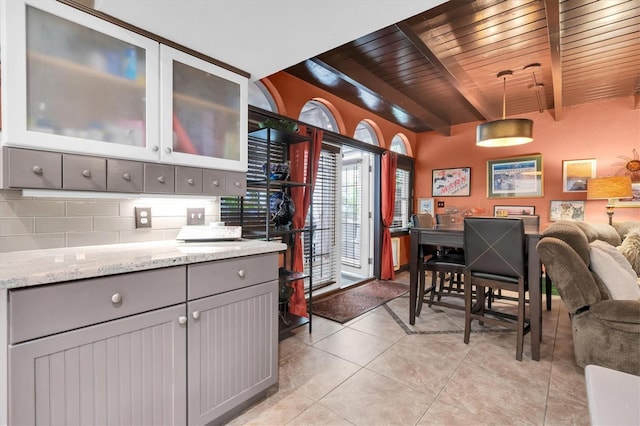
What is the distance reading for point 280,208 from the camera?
8.93ft

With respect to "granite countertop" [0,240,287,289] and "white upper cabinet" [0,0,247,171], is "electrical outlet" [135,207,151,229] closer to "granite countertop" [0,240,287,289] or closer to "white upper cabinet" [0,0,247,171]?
"granite countertop" [0,240,287,289]

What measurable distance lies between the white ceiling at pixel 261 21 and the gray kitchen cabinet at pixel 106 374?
4.76ft

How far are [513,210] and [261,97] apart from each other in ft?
14.2

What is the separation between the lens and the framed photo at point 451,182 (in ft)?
17.1

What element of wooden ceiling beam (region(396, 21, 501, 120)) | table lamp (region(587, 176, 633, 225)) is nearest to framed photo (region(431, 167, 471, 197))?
wooden ceiling beam (region(396, 21, 501, 120))

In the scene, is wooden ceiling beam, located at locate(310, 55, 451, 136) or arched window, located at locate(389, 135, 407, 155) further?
arched window, located at locate(389, 135, 407, 155)

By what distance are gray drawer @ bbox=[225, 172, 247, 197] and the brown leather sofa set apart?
2.22 m

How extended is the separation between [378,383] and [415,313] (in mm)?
1267

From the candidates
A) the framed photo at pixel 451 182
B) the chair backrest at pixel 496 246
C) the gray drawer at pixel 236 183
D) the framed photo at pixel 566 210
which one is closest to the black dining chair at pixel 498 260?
the chair backrest at pixel 496 246

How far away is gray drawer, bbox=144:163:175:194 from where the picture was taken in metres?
1.63

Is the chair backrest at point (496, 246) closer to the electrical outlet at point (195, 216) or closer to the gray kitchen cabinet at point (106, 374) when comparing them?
the electrical outlet at point (195, 216)

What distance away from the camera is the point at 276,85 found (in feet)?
10.0

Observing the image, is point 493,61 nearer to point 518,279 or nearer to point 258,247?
point 518,279

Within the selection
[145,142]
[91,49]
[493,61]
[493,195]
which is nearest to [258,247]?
[145,142]
